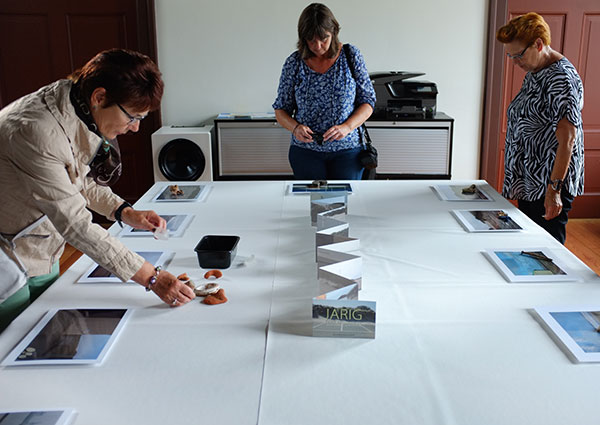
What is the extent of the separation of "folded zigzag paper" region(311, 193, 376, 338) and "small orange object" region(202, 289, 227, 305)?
258 mm

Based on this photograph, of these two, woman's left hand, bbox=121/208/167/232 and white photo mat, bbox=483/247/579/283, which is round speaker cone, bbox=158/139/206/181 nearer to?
woman's left hand, bbox=121/208/167/232

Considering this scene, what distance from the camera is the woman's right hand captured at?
274 cm

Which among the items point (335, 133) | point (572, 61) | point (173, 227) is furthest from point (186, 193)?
point (572, 61)

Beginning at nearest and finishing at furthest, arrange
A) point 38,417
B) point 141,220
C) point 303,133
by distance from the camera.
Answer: point 38,417, point 141,220, point 303,133

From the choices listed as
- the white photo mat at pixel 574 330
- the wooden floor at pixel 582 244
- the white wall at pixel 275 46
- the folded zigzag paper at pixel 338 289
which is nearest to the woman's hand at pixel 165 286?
the folded zigzag paper at pixel 338 289

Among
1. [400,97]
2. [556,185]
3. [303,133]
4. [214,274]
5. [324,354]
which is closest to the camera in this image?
[324,354]

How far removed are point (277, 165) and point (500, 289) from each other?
2.89 meters

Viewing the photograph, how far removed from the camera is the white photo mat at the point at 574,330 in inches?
50.6

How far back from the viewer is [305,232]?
215cm

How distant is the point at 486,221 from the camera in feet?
7.28

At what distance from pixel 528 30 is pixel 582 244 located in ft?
7.30

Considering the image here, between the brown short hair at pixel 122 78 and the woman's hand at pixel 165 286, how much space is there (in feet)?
1.38

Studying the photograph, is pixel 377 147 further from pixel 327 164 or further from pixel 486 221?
pixel 486 221

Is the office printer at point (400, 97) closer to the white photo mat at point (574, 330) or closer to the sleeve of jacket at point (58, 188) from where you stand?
the white photo mat at point (574, 330)
